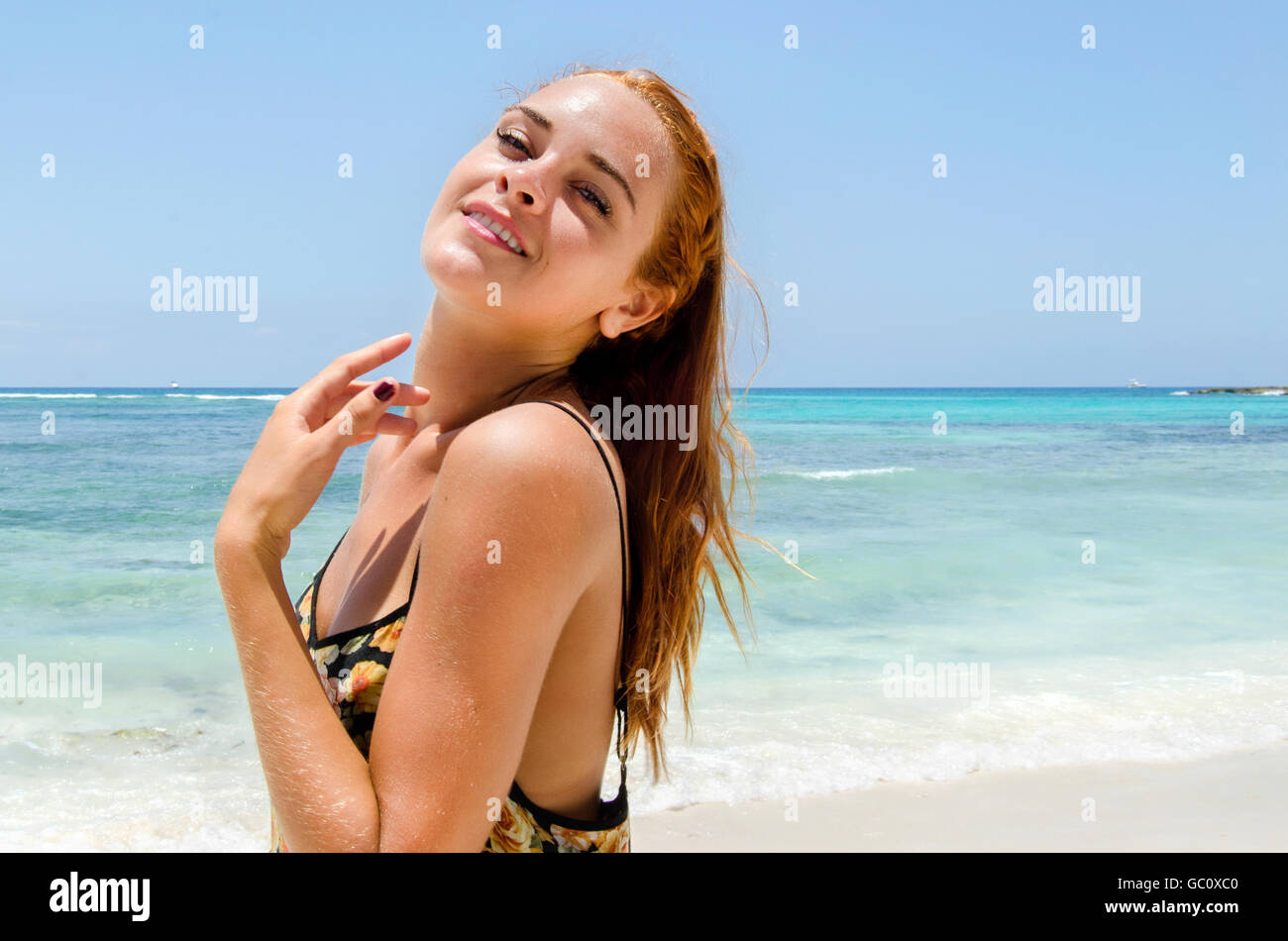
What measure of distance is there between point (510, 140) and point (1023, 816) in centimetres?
436

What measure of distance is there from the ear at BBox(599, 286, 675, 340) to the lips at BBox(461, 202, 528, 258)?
281 millimetres

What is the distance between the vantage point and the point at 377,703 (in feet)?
5.27

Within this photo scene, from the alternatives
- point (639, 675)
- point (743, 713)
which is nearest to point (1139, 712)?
point (743, 713)

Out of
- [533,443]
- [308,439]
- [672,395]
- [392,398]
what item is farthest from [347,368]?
[672,395]

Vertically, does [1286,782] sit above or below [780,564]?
above

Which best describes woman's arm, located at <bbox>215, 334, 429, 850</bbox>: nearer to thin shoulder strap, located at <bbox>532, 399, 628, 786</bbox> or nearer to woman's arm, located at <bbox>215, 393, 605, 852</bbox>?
woman's arm, located at <bbox>215, 393, 605, 852</bbox>

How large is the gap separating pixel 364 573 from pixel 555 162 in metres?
0.82

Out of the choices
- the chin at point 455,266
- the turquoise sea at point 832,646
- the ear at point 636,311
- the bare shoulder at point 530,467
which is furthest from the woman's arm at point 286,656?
the turquoise sea at point 832,646

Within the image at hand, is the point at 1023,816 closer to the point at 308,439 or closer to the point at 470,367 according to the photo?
the point at 470,367

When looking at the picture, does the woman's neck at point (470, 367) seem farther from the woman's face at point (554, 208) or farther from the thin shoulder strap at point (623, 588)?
the thin shoulder strap at point (623, 588)

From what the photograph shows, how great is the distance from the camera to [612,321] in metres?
2.00
